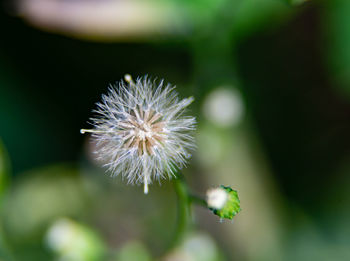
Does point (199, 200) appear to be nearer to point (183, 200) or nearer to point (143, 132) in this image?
point (183, 200)

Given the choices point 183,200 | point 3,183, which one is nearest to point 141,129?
point 183,200

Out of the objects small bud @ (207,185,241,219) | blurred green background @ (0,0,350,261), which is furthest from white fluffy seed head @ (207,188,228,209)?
blurred green background @ (0,0,350,261)

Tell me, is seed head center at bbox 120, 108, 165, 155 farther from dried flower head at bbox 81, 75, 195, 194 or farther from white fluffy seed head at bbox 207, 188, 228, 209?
white fluffy seed head at bbox 207, 188, 228, 209

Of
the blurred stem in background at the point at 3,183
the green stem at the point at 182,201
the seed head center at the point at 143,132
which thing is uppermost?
the seed head center at the point at 143,132

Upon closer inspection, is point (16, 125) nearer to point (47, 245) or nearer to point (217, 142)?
point (47, 245)

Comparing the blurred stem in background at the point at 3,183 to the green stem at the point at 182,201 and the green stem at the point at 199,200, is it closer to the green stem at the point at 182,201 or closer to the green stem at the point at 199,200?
the green stem at the point at 182,201

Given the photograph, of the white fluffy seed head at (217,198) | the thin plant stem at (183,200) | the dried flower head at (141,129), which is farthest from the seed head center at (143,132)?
the white fluffy seed head at (217,198)
